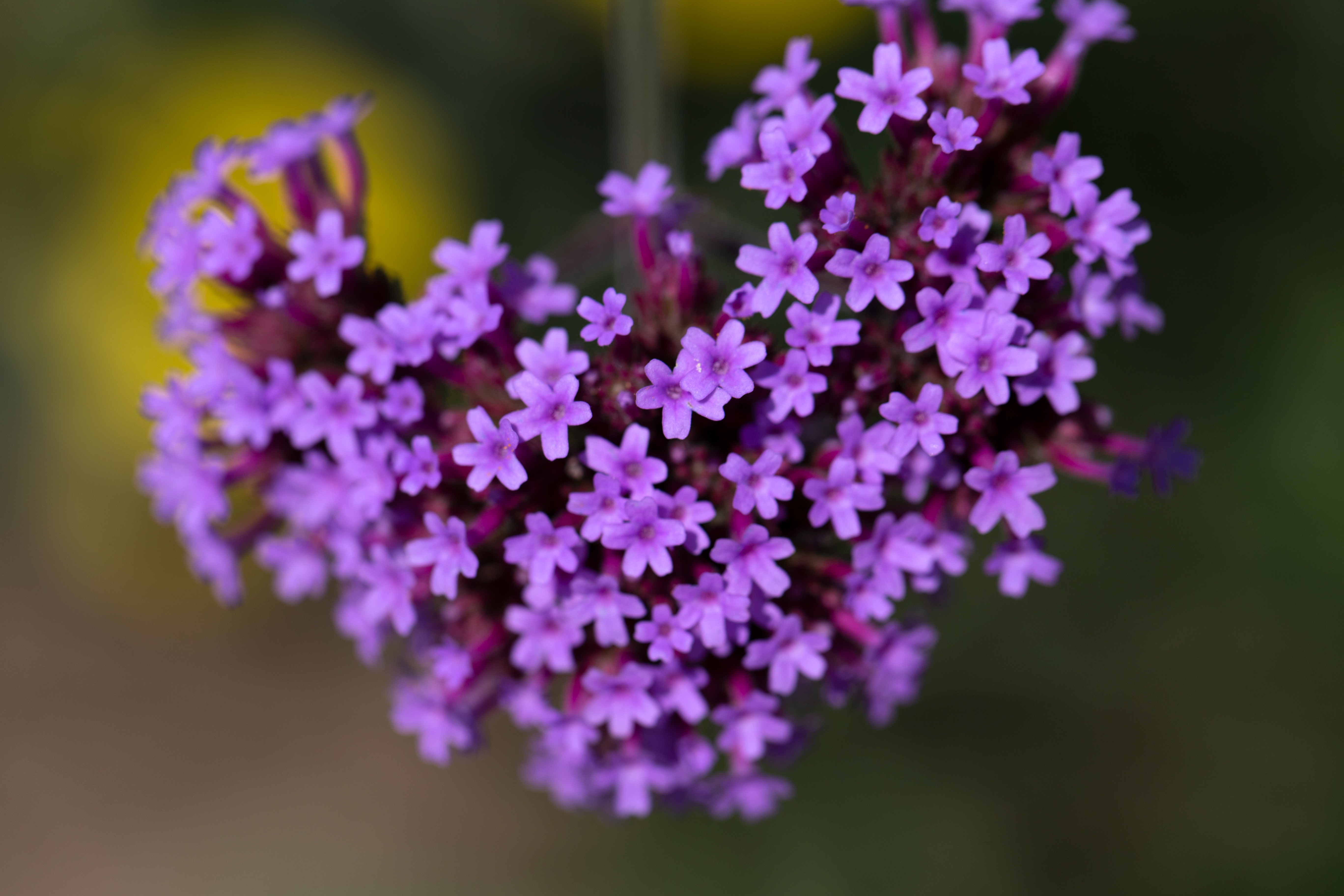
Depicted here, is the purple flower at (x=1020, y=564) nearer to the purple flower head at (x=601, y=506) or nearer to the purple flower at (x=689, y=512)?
the purple flower at (x=689, y=512)

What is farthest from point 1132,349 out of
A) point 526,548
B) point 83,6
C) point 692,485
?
point 83,6

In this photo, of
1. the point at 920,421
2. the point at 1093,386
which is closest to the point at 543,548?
the point at 920,421

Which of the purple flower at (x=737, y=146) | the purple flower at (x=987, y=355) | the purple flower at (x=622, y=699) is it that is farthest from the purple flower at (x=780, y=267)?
the purple flower at (x=622, y=699)

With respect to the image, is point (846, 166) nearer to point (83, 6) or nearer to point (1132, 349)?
point (1132, 349)

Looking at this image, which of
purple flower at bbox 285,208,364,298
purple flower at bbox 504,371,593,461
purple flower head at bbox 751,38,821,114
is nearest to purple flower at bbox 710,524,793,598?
purple flower at bbox 504,371,593,461

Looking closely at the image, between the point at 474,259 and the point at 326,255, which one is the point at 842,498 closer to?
the point at 474,259

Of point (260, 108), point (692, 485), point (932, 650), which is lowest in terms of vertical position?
point (692, 485)
